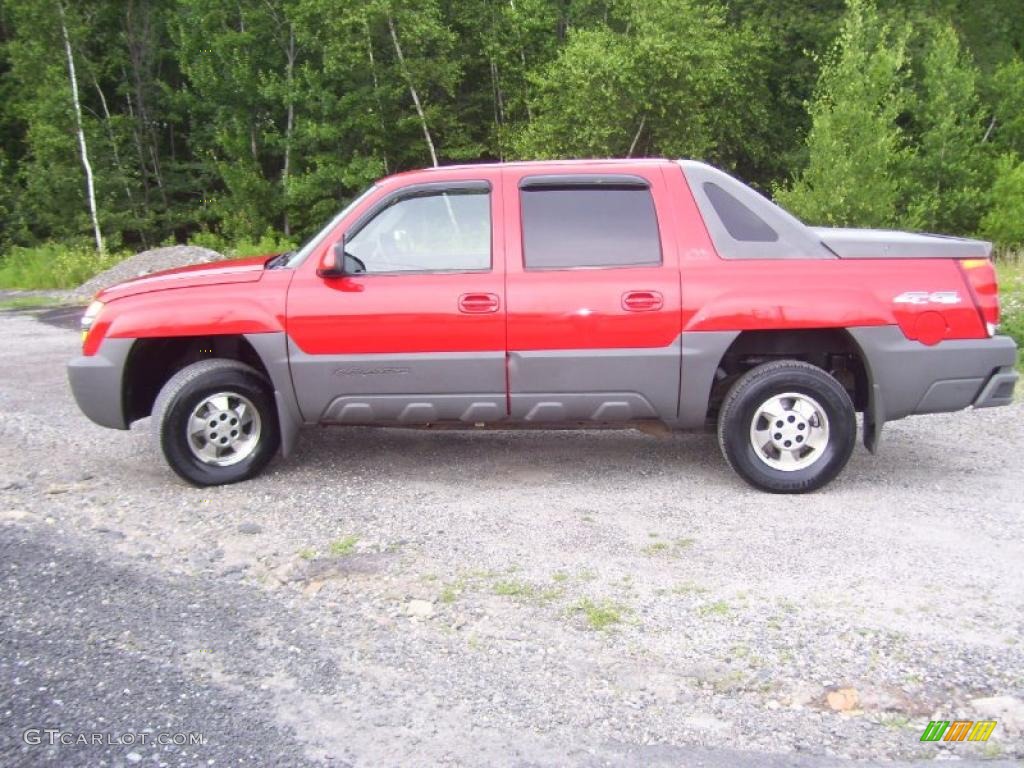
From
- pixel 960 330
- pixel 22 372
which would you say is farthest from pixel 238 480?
pixel 22 372

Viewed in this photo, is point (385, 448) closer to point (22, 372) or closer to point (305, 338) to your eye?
Answer: point (305, 338)

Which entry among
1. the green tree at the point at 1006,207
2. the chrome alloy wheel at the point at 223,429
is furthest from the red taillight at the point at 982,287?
the green tree at the point at 1006,207

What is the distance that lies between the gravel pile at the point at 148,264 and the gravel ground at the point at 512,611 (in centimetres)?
1345

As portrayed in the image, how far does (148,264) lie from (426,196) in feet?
52.3

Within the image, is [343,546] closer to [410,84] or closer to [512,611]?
[512,611]

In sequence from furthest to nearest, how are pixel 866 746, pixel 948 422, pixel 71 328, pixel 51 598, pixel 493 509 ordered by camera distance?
pixel 71 328
pixel 948 422
pixel 493 509
pixel 51 598
pixel 866 746

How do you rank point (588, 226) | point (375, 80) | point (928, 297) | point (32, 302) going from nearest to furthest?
point (928, 297), point (588, 226), point (32, 302), point (375, 80)

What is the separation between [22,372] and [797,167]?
3066cm

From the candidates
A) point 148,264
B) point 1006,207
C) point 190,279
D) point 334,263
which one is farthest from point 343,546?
point 1006,207

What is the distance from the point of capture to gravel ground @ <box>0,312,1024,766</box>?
297 centimetres

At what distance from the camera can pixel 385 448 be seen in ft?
21.4

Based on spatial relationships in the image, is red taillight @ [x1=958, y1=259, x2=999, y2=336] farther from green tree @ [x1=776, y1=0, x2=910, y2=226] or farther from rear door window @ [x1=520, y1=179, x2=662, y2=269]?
green tree @ [x1=776, y1=0, x2=910, y2=226]

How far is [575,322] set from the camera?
530cm

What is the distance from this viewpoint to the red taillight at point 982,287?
528cm
